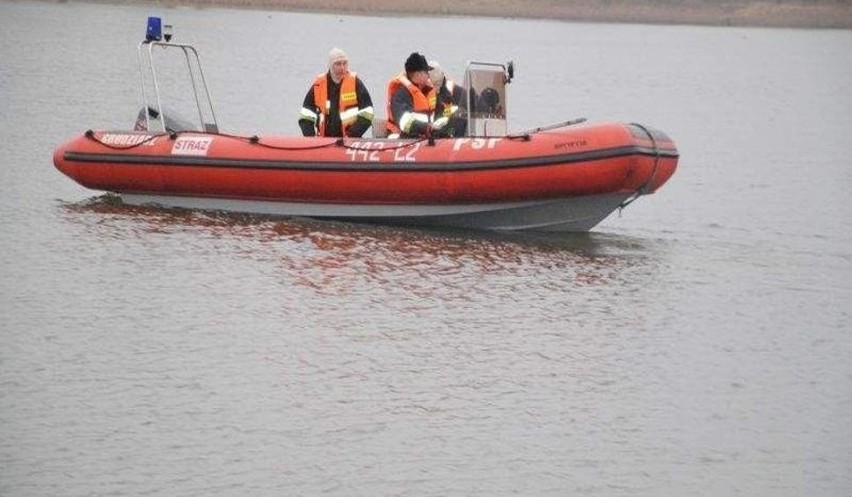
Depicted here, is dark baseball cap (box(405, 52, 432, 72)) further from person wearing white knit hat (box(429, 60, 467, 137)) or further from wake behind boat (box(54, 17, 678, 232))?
wake behind boat (box(54, 17, 678, 232))

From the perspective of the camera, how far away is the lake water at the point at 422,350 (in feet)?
24.2

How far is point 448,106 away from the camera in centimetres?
1307

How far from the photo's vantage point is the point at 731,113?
3139cm

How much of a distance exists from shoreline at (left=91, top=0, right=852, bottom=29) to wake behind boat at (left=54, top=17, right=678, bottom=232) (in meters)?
48.4

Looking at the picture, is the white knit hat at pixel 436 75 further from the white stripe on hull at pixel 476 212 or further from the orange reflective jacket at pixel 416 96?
the white stripe on hull at pixel 476 212

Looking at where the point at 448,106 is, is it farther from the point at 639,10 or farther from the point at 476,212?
the point at 639,10

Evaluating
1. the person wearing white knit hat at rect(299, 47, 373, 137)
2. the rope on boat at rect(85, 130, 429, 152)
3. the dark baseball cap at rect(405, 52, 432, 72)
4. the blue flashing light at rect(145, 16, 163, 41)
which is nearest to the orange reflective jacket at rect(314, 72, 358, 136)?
the person wearing white knit hat at rect(299, 47, 373, 137)

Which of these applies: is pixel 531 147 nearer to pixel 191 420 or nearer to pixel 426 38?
pixel 191 420

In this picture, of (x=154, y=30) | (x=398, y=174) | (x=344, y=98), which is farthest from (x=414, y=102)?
(x=154, y=30)

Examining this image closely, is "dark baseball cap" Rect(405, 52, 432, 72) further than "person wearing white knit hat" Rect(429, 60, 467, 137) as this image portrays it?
No

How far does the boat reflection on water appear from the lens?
36.9 feet

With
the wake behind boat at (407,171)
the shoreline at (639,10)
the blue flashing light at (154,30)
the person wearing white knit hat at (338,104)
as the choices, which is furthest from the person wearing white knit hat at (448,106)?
the shoreline at (639,10)

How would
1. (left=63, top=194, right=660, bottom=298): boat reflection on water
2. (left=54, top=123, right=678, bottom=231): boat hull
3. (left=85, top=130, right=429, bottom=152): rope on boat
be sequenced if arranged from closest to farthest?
1. (left=63, top=194, right=660, bottom=298): boat reflection on water
2. (left=54, top=123, right=678, bottom=231): boat hull
3. (left=85, top=130, right=429, bottom=152): rope on boat

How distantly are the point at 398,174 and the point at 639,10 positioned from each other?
64.5m
